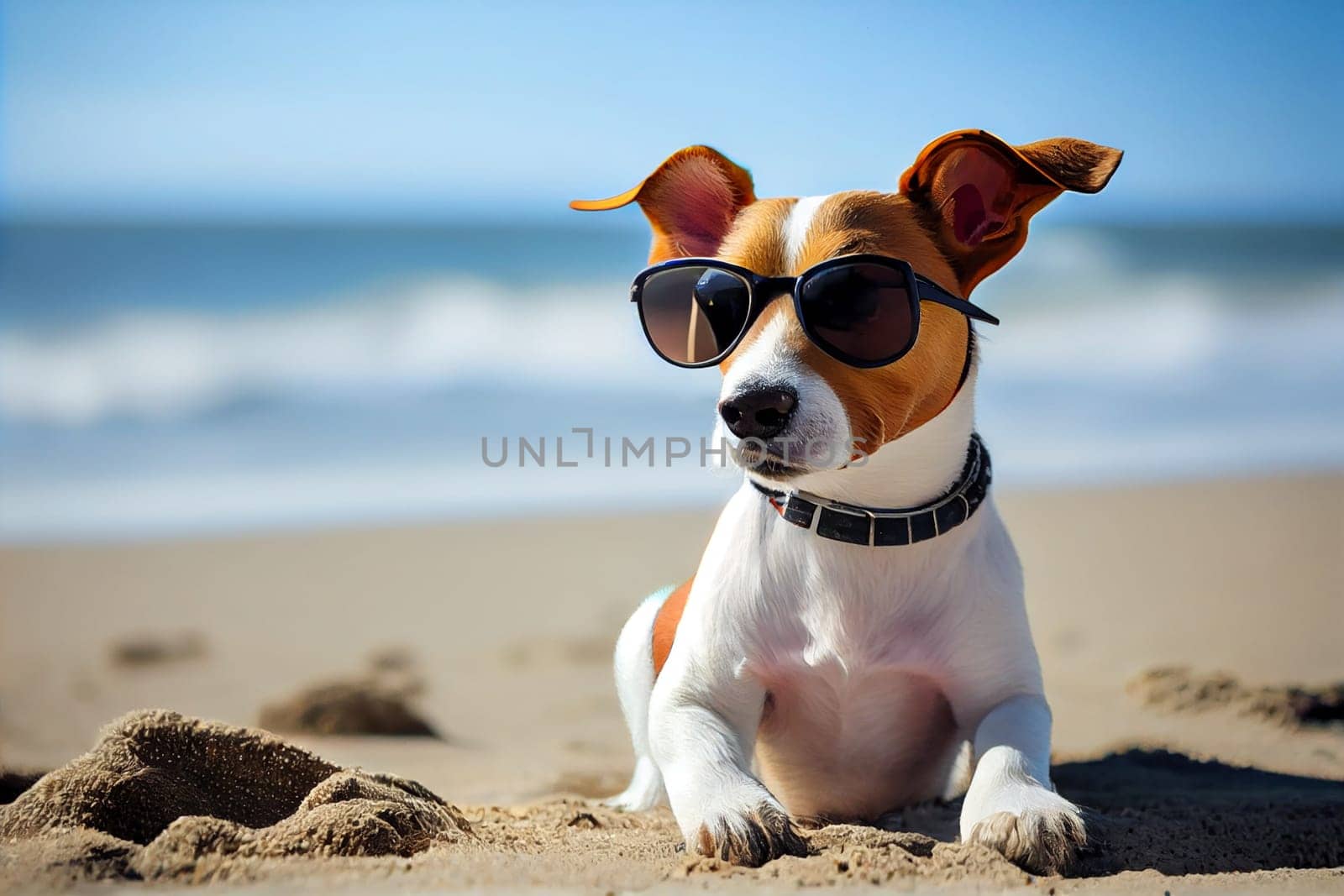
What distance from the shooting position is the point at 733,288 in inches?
104

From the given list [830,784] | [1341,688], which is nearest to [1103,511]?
[1341,688]

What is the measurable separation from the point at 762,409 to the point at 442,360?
10.8 meters

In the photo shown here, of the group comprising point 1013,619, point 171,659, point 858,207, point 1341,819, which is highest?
point 858,207

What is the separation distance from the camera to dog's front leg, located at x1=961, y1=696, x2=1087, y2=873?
234 centimetres

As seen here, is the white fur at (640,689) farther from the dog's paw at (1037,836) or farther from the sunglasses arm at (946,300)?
the sunglasses arm at (946,300)

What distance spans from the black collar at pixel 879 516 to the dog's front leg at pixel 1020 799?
0.46 meters

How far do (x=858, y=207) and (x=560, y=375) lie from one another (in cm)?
974

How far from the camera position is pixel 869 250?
8.60 ft

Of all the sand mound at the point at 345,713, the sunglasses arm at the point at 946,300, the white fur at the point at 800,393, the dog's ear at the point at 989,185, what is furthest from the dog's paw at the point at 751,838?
the sand mound at the point at 345,713

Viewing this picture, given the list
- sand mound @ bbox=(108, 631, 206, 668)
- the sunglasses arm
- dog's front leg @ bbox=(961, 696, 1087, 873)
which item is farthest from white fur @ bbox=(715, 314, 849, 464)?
sand mound @ bbox=(108, 631, 206, 668)

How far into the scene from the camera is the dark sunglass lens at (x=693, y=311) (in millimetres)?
2654

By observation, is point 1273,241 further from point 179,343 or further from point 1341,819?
point 1341,819

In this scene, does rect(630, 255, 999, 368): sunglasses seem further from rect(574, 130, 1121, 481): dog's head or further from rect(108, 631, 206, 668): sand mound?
rect(108, 631, 206, 668): sand mound

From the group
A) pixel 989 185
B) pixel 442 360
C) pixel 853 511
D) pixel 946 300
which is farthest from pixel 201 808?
pixel 442 360
